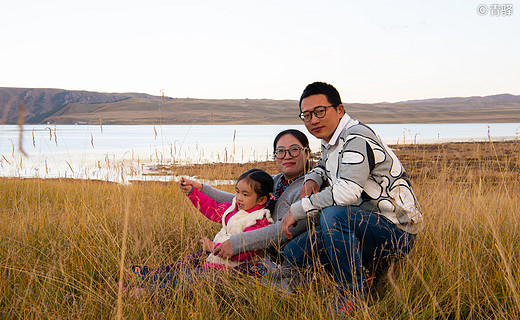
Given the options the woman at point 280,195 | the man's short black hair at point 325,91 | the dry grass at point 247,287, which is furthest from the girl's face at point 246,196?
the man's short black hair at point 325,91

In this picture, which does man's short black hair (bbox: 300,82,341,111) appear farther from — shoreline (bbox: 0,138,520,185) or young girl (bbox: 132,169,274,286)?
shoreline (bbox: 0,138,520,185)

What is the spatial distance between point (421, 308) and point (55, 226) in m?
3.08

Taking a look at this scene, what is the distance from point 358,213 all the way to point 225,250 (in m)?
0.95

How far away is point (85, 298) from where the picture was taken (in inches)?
98.0

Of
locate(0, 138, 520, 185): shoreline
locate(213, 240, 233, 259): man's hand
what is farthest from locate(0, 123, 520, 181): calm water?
locate(213, 240, 233, 259): man's hand

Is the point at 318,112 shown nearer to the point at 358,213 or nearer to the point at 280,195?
the point at 358,213

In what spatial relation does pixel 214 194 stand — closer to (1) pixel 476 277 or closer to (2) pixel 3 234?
(2) pixel 3 234

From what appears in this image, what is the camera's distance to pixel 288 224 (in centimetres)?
256

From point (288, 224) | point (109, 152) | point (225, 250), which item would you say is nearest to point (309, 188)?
point (288, 224)

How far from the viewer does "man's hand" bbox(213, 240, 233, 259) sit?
2743 mm

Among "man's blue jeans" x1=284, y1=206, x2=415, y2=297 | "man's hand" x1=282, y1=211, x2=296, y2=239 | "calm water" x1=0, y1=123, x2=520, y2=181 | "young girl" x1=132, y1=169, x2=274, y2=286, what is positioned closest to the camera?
"man's blue jeans" x1=284, y1=206, x2=415, y2=297

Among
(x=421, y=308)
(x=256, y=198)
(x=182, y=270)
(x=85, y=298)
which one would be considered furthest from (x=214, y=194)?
(x=421, y=308)

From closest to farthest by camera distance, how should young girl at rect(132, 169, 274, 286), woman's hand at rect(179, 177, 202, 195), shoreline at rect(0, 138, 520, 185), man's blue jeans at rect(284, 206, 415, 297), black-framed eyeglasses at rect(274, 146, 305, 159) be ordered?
man's blue jeans at rect(284, 206, 415, 297) → young girl at rect(132, 169, 274, 286) → black-framed eyeglasses at rect(274, 146, 305, 159) → woman's hand at rect(179, 177, 202, 195) → shoreline at rect(0, 138, 520, 185)

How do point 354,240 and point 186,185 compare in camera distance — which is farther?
point 186,185
